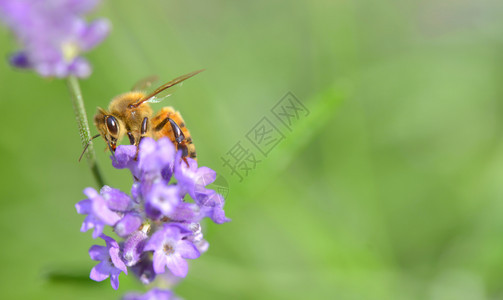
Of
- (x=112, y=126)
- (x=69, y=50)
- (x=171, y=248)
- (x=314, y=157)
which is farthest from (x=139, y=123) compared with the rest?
(x=314, y=157)

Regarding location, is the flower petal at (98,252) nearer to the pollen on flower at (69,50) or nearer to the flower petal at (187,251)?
the flower petal at (187,251)

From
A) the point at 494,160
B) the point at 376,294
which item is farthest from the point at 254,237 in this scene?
the point at 494,160

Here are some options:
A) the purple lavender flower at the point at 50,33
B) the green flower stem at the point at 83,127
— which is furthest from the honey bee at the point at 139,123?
the purple lavender flower at the point at 50,33

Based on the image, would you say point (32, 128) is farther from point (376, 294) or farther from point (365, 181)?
point (376, 294)

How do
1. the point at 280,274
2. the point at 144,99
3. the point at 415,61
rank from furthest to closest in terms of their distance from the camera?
the point at 415,61, the point at 280,274, the point at 144,99

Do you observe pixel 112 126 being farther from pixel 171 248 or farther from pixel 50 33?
pixel 171 248

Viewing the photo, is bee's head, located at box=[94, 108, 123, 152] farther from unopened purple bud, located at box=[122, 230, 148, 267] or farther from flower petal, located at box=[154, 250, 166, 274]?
flower petal, located at box=[154, 250, 166, 274]

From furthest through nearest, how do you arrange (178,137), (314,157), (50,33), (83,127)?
(314,157)
(178,137)
(50,33)
(83,127)

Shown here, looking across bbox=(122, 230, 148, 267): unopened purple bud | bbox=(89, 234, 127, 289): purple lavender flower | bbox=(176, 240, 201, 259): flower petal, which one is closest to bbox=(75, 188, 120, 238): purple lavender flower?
bbox=(89, 234, 127, 289): purple lavender flower
